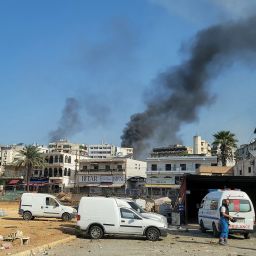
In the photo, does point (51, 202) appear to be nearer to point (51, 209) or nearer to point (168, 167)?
point (51, 209)

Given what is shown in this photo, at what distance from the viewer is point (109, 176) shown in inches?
3583

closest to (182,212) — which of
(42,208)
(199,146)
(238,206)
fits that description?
(42,208)

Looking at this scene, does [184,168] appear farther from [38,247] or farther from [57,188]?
[38,247]

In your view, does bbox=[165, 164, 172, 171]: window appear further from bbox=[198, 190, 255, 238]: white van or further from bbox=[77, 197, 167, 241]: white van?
bbox=[77, 197, 167, 241]: white van

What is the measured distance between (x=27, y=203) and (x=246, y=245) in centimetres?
1861

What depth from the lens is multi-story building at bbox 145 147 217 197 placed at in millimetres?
79312

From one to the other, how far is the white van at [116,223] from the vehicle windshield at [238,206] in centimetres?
348

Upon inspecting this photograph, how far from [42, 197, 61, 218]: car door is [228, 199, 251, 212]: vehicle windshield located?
49.5 ft

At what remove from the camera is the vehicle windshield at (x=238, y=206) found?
832 inches

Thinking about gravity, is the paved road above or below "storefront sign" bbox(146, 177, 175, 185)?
below

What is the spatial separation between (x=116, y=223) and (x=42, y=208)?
14.2 metres

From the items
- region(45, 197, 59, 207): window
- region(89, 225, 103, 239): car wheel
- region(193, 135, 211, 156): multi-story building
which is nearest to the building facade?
region(45, 197, 59, 207): window

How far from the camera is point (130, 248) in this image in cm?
1644

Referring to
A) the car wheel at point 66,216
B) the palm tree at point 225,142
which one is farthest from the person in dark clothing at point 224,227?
the palm tree at point 225,142
